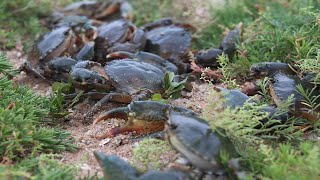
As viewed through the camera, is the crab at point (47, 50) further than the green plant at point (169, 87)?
Yes

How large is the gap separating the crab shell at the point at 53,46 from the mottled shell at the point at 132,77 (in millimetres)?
1061

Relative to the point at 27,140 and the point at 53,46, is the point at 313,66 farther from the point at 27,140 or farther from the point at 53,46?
the point at 53,46

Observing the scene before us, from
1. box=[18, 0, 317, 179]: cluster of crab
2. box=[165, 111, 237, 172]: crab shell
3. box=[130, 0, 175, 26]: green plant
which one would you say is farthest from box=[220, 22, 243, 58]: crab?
box=[165, 111, 237, 172]: crab shell

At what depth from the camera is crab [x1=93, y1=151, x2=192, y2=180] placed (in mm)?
2689

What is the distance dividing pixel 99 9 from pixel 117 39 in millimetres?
1548

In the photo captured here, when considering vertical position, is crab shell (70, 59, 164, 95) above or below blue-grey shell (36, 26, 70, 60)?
above

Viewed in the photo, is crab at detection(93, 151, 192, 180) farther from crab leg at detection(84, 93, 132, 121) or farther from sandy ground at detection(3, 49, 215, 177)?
crab leg at detection(84, 93, 132, 121)

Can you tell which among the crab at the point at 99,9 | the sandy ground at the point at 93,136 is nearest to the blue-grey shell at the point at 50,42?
the sandy ground at the point at 93,136

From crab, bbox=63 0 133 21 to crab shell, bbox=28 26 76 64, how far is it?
1403mm

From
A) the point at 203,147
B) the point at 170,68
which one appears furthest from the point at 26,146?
the point at 170,68

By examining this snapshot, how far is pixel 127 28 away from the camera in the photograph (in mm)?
5320

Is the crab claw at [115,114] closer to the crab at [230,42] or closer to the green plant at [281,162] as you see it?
the green plant at [281,162]

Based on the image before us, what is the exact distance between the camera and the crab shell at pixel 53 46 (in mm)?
4805

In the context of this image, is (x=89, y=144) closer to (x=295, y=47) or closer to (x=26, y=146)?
(x=26, y=146)
